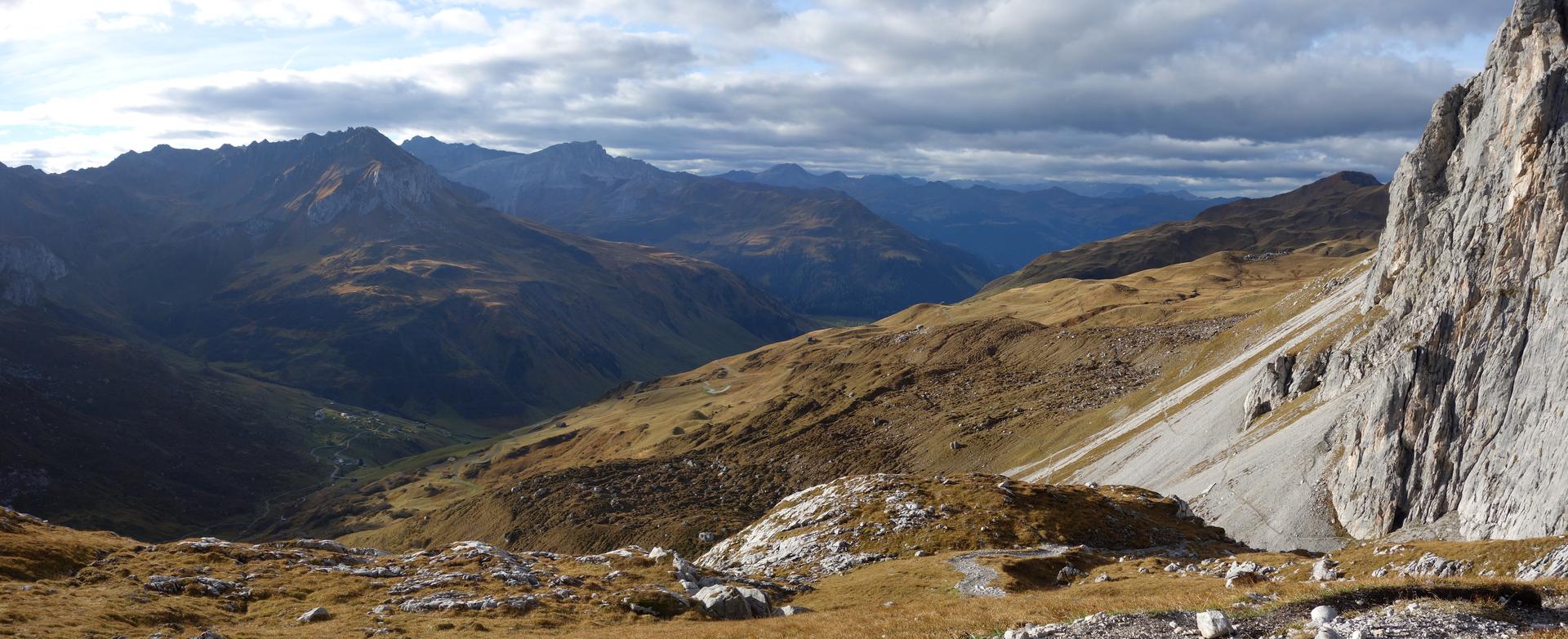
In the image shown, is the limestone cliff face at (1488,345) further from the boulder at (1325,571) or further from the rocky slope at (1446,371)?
the boulder at (1325,571)

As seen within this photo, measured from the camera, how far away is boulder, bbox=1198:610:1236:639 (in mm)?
26094

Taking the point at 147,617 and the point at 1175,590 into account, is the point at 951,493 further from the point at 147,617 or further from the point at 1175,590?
the point at 147,617

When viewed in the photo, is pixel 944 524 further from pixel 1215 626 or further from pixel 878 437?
pixel 878 437

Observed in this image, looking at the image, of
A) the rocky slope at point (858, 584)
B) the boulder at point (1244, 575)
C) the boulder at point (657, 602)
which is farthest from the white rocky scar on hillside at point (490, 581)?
the boulder at point (1244, 575)

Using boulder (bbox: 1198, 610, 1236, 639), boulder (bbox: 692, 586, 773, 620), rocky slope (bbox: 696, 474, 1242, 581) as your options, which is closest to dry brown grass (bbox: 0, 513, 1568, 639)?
boulder (bbox: 1198, 610, 1236, 639)

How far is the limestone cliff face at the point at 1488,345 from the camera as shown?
2525 inches

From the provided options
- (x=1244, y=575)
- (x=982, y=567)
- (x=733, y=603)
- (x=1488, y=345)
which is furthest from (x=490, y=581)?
(x=1488, y=345)

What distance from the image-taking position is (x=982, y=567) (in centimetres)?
5694

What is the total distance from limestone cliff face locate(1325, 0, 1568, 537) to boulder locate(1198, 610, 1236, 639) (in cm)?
4771

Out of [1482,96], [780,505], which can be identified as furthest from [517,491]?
[1482,96]

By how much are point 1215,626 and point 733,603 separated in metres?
28.4

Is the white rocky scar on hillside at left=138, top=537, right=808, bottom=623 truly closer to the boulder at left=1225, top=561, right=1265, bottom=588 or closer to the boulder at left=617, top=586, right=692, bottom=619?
the boulder at left=617, top=586, right=692, bottom=619

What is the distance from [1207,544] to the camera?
6975 centimetres

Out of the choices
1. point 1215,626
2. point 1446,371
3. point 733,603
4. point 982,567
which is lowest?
point 982,567
